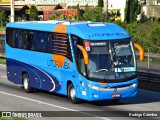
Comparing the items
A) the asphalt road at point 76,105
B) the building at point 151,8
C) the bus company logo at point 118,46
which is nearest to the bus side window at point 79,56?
the bus company logo at point 118,46

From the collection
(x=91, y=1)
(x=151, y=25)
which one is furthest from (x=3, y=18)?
(x=151, y=25)

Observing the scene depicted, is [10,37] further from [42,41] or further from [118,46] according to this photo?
[118,46]

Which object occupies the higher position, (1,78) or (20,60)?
(20,60)

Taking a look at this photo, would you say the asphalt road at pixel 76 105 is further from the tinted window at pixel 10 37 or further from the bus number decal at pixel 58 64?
the tinted window at pixel 10 37

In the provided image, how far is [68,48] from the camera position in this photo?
1958 centimetres

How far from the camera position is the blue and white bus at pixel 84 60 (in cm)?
1839

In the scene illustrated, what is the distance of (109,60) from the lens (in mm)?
18578

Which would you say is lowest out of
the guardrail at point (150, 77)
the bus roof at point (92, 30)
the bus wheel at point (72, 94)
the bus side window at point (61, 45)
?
the guardrail at point (150, 77)

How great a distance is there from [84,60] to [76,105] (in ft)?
6.23

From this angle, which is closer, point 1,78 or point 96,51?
point 96,51

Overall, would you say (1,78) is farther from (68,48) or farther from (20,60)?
(68,48)

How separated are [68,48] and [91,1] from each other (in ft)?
210

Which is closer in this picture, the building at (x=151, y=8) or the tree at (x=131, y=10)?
the building at (x=151, y=8)

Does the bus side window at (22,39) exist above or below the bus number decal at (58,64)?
above
